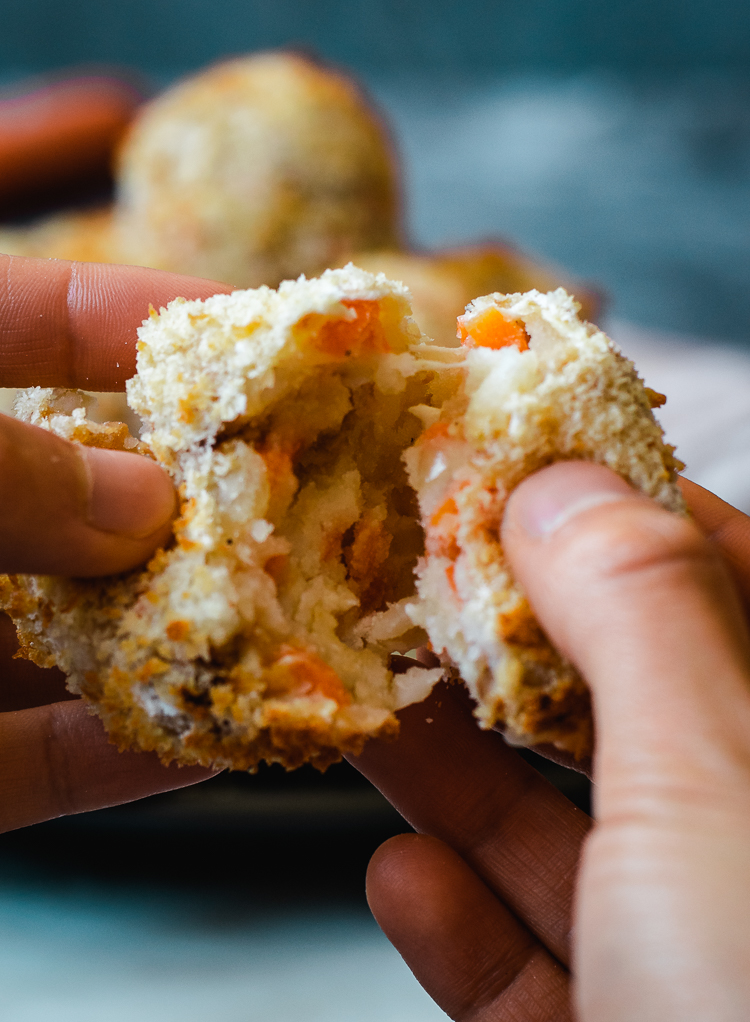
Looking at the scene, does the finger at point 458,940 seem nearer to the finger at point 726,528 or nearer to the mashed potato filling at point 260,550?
the mashed potato filling at point 260,550

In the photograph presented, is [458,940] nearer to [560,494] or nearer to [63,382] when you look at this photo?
[560,494]

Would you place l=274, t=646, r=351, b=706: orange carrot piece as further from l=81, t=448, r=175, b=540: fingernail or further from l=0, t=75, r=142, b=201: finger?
l=0, t=75, r=142, b=201: finger

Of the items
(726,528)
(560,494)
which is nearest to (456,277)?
(726,528)

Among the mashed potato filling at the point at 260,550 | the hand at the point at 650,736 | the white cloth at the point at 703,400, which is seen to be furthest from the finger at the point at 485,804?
the white cloth at the point at 703,400

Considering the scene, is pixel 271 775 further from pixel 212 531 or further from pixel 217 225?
pixel 217 225

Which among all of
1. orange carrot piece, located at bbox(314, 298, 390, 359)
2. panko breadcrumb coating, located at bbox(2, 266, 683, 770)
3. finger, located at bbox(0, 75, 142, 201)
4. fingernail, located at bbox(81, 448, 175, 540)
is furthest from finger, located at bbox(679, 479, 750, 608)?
finger, located at bbox(0, 75, 142, 201)

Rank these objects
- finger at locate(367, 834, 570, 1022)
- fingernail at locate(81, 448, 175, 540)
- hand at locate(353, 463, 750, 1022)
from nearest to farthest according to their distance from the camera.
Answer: hand at locate(353, 463, 750, 1022) → fingernail at locate(81, 448, 175, 540) → finger at locate(367, 834, 570, 1022)

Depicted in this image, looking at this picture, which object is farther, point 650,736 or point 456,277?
point 456,277
